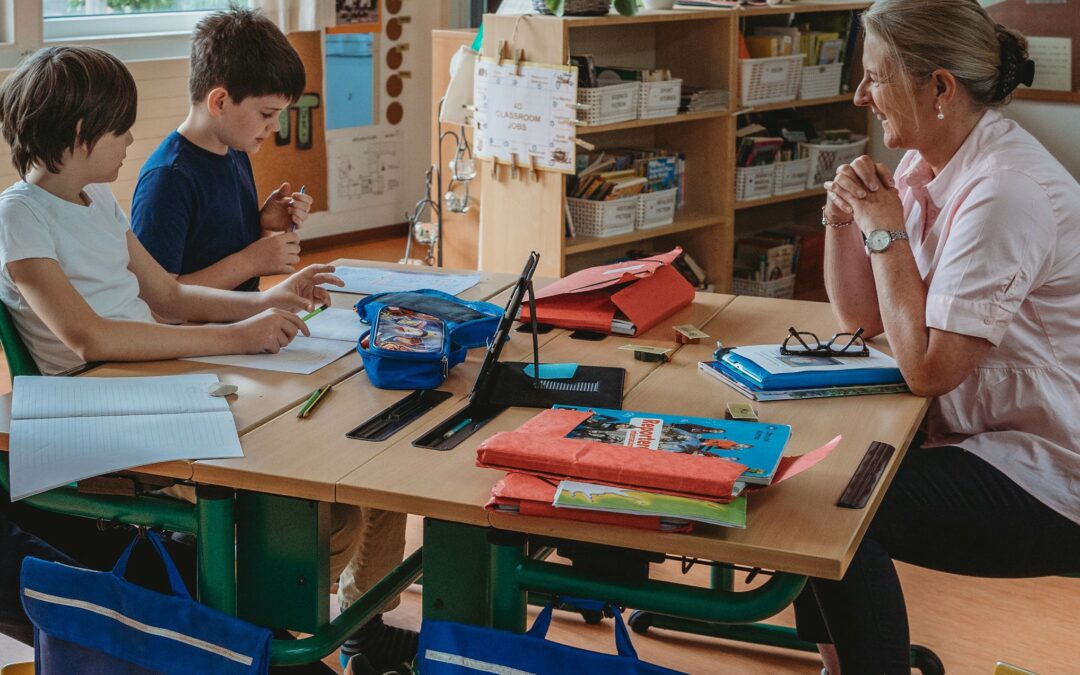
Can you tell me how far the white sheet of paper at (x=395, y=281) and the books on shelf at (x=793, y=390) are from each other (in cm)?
63

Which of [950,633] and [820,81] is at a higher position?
[820,81]

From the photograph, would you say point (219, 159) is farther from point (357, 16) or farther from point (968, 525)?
point (357, 16)

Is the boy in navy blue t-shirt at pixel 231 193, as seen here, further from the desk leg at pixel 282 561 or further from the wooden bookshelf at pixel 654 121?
the wooden bookshelf at pixel 654 121

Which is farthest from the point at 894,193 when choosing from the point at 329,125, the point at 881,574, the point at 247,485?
the point at 329,125

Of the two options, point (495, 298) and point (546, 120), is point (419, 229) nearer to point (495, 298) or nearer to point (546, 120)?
point (546, 120)

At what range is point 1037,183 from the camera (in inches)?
69.2

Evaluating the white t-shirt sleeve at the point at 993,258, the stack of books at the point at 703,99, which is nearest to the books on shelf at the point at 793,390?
the white t-shirt sleeve at the point at 993,258

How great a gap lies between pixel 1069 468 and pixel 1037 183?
416 millimetres

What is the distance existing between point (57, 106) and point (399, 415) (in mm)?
739

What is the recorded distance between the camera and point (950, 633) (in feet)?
7.83

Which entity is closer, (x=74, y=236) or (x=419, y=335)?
Result: (x=419, y=335)

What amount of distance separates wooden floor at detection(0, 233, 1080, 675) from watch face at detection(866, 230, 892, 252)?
34.1 inches

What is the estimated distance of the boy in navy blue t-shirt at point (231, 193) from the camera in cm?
219

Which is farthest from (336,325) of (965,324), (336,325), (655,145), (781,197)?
(781,197)
